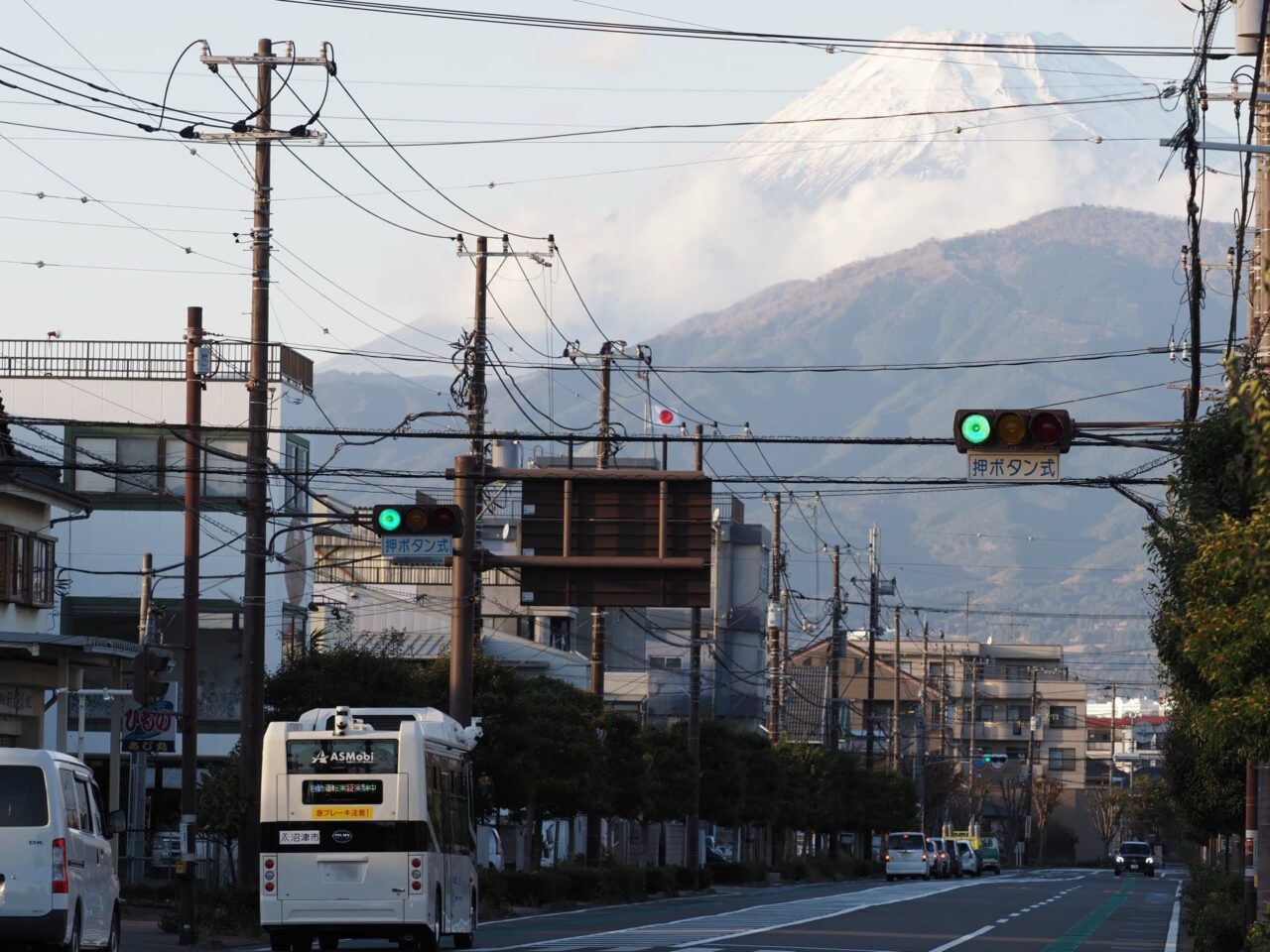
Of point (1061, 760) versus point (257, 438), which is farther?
point (1061, 760)

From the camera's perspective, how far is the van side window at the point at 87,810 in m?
21.5

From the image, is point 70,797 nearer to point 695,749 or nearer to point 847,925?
point 847,925

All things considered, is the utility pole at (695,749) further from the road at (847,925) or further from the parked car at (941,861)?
the parked car at (941,861)

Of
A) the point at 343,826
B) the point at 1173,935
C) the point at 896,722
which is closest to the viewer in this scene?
the point at 343,826

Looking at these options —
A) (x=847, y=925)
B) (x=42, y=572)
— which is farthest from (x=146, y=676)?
(x=847, y=925)

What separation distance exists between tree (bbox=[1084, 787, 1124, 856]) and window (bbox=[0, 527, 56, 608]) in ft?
393

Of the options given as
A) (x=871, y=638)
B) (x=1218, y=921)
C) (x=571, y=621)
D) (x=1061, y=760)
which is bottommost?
(x=1061, y=760)

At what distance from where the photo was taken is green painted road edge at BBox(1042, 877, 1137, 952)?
34094 mm

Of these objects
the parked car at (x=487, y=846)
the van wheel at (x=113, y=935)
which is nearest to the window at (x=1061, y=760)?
the parked car at (x=487, y=846)

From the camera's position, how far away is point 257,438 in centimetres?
3209

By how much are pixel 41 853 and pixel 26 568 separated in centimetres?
2381

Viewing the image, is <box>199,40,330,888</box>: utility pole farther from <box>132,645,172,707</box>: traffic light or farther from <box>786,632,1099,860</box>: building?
<box>786,632,1099,860</box>: building

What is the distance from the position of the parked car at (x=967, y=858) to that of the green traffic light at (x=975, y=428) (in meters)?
81.5

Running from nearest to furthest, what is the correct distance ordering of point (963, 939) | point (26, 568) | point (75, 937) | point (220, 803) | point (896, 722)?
point (75, 937), point (963, 939), point (220, 803), point (26, 568), point (896, 722)
